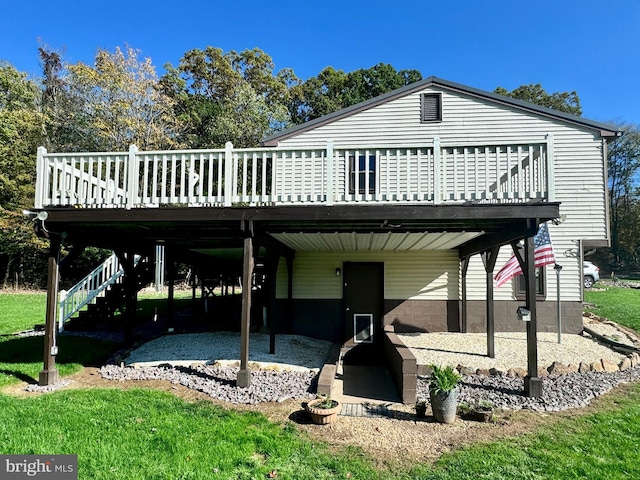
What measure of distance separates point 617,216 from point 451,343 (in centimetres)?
3987

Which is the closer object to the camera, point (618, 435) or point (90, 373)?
point (618, 435)

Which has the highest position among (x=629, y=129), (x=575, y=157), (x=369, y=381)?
(x=629, y=129)

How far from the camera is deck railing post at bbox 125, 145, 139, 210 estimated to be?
18.9 ft

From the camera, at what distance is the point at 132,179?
582cm

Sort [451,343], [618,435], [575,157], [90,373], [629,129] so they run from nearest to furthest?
[618,435], [90,373], [451,343], [575,157], [629,129]

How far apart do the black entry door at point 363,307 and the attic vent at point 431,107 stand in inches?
175

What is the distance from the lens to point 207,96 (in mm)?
29359

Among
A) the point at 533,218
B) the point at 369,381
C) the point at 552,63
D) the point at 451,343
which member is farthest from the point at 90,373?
the point at 552,63

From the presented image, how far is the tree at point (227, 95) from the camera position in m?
23.8

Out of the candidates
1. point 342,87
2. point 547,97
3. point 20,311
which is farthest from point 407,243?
point 547,97

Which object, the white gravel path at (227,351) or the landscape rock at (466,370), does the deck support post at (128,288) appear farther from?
the landscape rock at (466,370)

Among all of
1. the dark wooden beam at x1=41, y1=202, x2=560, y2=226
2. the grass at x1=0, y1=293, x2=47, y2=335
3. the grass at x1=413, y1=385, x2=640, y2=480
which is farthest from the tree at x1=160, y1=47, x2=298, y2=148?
the grass at x1=413, y1=385, x2=640, y2=480

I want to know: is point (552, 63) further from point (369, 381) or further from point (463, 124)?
point (369, 381)

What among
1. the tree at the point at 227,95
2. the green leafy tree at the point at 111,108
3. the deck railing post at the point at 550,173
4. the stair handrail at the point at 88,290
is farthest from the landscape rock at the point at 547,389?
the green leafy tree at the point at 111,108
